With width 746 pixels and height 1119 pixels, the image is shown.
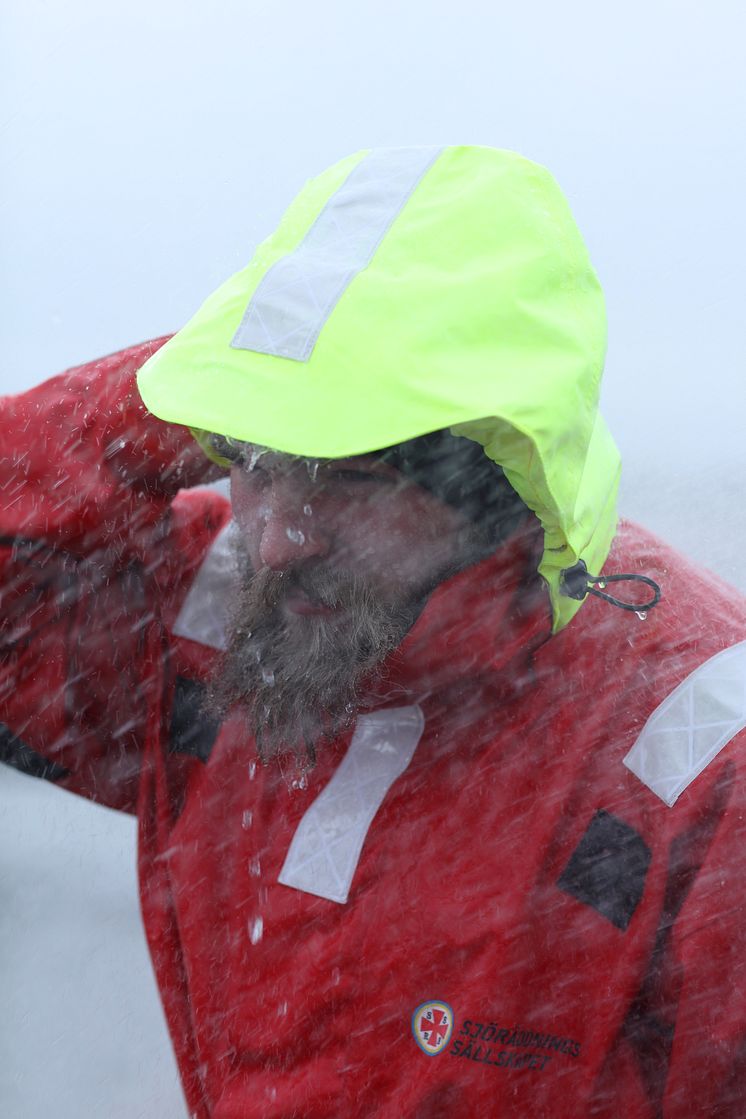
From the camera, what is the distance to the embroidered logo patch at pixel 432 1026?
1605 millimetres

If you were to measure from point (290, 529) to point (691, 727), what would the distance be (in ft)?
2.22

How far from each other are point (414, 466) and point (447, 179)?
1.38 feet

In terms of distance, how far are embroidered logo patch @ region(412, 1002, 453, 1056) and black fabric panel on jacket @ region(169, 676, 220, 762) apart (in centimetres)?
59

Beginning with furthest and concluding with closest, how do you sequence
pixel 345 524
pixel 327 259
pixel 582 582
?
pixel 345 524 < pixel 582 582 < pixel 327 259

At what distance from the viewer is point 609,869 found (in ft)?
5.21

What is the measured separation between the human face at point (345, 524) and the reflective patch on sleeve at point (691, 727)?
1.31ft

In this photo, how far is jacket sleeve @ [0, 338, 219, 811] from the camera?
75.3 inches

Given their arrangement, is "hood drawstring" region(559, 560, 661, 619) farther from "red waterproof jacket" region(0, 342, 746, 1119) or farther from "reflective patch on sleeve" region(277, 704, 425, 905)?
"reflective patch on sleeve" region(277, 704, 425, 905)

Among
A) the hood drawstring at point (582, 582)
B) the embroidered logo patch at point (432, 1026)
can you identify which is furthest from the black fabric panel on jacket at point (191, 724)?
the hood drawstring at point (582, 582)

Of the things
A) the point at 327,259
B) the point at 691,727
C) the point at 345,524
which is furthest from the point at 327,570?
the point at 691,727

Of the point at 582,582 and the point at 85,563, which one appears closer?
the point at 582,582

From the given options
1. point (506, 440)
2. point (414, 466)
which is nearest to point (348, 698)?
point (414, 466)

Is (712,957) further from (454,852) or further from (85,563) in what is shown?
(85,563)

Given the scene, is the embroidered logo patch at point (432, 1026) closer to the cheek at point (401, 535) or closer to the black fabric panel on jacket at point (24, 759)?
the cheek at point (401, 535)
